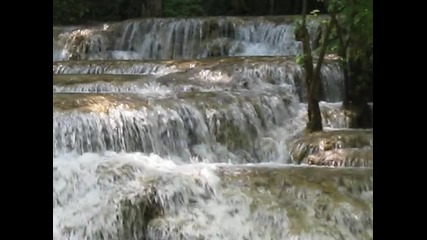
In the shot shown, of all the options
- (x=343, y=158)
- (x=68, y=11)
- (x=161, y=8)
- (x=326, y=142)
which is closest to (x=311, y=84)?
(x=326, y=142)

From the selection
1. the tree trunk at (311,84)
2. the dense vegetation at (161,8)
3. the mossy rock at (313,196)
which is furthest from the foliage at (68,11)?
the mossy rock at (313,196)

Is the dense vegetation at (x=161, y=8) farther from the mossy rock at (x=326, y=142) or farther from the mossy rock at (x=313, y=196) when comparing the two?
the mossy rock at (x=313, y=196)

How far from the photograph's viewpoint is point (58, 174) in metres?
5.64

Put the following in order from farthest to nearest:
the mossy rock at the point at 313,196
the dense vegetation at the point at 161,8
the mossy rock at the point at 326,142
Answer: the dense vegetation at the point at 161,8 → the mossy rock at the point at 326,142 → the mossy rock at the point at 313,196

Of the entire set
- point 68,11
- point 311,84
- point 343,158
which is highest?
point 68,11

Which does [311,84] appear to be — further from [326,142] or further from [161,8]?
[161,8]

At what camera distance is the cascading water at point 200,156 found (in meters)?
5.20

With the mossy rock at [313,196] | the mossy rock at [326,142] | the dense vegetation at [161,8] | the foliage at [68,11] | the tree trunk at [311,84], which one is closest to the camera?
the mossy rock at [313,196]

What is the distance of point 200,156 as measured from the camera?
7.43m

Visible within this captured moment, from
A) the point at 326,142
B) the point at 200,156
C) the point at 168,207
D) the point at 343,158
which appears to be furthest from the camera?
the point at 200,156

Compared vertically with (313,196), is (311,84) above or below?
above

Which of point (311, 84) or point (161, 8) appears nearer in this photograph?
point (311, 84)
